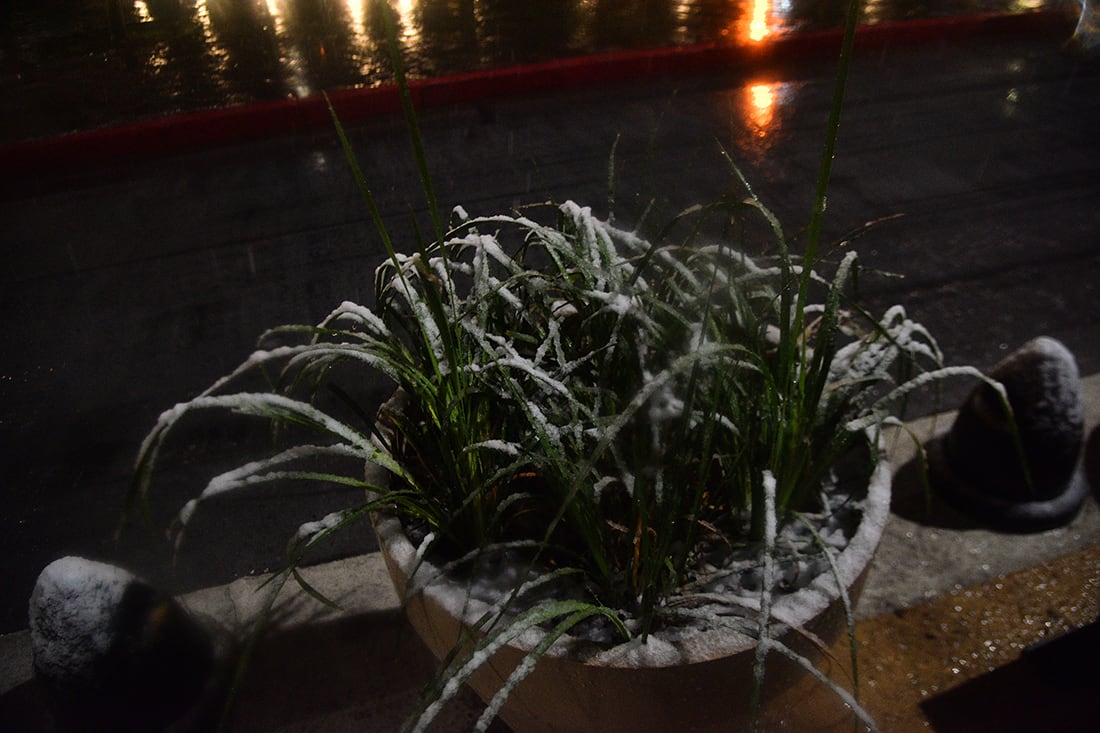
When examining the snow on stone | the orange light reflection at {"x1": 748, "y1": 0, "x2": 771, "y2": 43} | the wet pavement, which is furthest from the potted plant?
the orange light reflection at {"x1": 748, "y1": 0, "x2": 771, "y2": 43}

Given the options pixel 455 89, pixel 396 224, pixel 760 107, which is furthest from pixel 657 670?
pixel 455 89

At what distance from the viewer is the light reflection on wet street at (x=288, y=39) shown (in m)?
5.94

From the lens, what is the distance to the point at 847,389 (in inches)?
52.6

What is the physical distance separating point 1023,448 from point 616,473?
1337mm

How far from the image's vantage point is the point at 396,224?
4.04 metres

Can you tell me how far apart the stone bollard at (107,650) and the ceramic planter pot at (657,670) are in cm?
64

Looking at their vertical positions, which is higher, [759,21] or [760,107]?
[759,21]

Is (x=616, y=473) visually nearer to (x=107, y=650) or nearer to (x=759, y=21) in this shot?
(x=107, y=650)

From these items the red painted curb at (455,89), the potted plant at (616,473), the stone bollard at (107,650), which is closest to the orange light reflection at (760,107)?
the red painted curb at (455,89)

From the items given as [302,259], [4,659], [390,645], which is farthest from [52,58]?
[390,645]

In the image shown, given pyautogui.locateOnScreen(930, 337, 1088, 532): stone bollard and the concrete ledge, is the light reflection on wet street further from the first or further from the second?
pyautogui.locateOnScreen(930, 337, 1088, 532): stone bollard

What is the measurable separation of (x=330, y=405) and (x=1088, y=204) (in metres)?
3.94

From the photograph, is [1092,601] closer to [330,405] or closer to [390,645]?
[390,645]

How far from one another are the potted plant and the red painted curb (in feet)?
15.0
